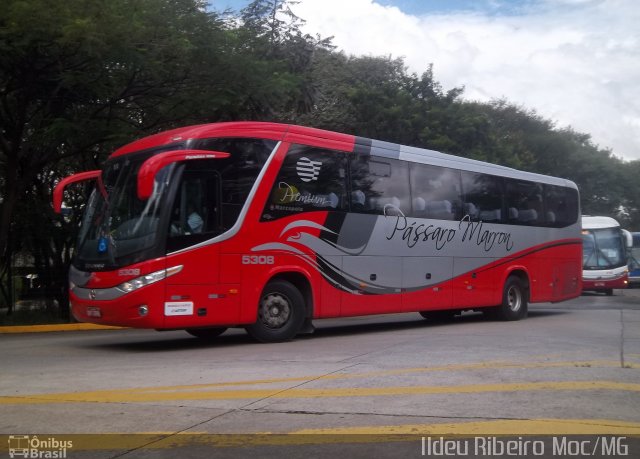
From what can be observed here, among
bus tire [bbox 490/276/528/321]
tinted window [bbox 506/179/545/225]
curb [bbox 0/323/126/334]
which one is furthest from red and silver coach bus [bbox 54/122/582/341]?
curb [bbox 0/323/126/334]

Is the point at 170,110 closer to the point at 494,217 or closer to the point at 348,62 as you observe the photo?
the point at 494,217

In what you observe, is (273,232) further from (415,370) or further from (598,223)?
(598,223)

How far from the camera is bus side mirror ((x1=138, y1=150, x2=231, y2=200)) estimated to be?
31.1 feet

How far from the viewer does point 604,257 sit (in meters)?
31.6

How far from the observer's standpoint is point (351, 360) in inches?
384

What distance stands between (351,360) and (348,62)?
29.7 metres

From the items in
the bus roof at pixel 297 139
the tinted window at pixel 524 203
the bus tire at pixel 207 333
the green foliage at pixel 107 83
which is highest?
the green foliage at pixel 107 83

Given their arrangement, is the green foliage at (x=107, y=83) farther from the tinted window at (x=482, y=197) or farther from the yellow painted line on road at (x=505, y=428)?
the yellow painted line on road at (x=505, y=428)

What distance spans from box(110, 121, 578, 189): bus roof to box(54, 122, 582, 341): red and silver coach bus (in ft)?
0.09

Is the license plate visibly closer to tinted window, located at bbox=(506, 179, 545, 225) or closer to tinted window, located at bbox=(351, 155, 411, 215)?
tinted window, located at bbox=(351, 155, 411, 215)

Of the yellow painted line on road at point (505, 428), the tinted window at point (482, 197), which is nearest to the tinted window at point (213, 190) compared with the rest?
the yellow painted line on road at point (505, 428)

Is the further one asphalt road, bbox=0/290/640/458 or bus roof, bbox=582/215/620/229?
bus roof, bbox=582/215/620/229

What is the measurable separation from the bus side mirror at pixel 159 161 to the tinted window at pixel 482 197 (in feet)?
22.2

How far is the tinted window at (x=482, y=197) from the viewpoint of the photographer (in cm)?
1588
